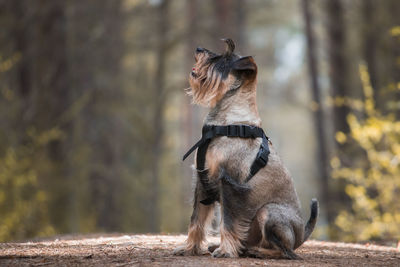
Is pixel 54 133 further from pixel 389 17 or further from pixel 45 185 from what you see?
pixel 389 17

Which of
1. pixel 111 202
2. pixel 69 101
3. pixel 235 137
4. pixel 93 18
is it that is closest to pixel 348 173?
pixel 235 137

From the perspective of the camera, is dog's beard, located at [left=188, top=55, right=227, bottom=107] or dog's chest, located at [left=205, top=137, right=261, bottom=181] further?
dog's beard, located at [left=188, top=55, right=227, bottom=107]

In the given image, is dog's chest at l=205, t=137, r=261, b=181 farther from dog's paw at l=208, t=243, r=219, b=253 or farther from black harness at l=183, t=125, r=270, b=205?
dog's paw at l=208, t=243, r=219, b=253

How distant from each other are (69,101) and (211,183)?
9.22 m

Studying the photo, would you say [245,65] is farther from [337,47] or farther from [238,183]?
[337,47]

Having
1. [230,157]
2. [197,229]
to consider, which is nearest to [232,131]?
[230,157]

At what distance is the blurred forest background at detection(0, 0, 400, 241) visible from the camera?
1039 cm

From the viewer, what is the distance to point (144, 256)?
5.29m

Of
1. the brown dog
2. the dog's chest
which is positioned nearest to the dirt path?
the brown dog

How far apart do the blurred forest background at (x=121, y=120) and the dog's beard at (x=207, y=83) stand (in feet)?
4.30

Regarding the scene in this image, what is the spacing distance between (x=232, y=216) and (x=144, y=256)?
3.35 ft

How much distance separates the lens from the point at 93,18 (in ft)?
55.7

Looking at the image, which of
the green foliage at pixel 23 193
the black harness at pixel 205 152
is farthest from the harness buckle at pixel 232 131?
the green foliage at pixel 23 193

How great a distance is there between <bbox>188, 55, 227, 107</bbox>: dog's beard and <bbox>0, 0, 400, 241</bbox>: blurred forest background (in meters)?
1.31
